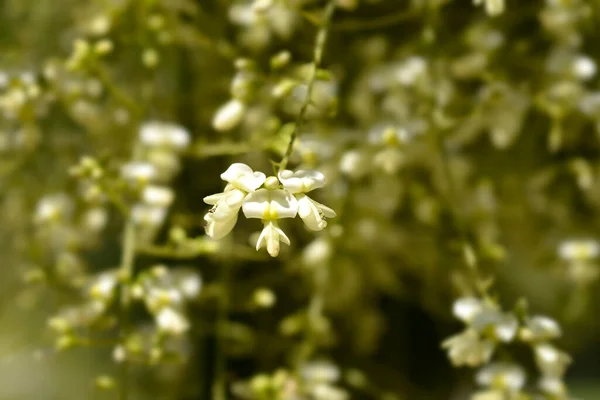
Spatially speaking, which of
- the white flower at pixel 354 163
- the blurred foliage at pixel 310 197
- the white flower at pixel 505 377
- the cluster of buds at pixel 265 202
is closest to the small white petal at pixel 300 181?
the cluster of buds at pixel 265 202

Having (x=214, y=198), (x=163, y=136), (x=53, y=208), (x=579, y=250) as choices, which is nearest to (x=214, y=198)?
(x=214, y=198)

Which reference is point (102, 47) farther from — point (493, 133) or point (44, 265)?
point (493, 133)

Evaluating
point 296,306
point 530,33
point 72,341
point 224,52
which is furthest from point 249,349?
point 530,33

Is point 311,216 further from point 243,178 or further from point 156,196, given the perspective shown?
point 156,196

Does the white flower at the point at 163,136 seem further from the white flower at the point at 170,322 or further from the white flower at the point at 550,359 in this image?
the white flower at the point at 550,359

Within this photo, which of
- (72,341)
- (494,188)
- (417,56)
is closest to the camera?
(72,341)

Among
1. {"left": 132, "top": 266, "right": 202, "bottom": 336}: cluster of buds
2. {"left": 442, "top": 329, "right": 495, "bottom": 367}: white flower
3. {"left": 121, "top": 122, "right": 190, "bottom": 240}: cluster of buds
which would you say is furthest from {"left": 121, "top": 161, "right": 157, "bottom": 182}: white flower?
{"left": 442, "top": 329, "right": 495, "bottom": 367}: white flower

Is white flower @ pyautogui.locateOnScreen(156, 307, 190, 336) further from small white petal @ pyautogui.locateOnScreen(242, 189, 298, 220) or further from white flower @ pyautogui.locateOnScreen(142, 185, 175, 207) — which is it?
small white petal @ pyautogui.locateOnScreen(242, 189, 298, 220)
